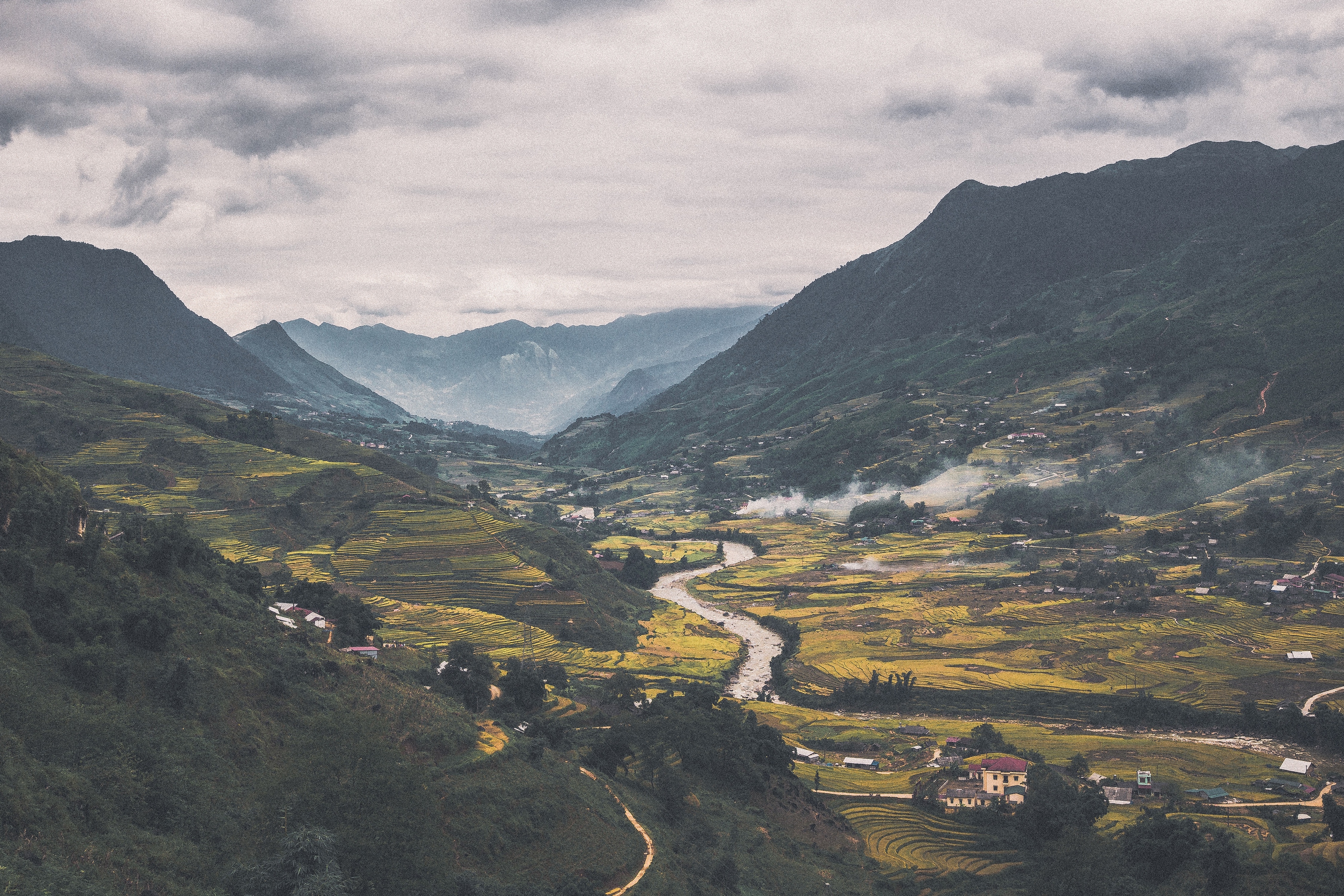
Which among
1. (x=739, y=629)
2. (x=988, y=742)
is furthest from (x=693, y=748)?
(x=739, y=629)

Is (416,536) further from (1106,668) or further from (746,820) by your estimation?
(1106,668)

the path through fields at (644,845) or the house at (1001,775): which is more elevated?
the path through fields at (644,845)

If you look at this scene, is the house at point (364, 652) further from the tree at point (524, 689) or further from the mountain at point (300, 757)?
the tree at point (524, 689)

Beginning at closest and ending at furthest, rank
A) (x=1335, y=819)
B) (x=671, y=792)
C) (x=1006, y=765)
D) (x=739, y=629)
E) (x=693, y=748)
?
(x=1335, y=819)
(x=671, y=792)
(x=693, y=748)
(x=1006, y=765)
(x=739, y=629)

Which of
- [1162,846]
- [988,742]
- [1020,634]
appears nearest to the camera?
[1162,846]

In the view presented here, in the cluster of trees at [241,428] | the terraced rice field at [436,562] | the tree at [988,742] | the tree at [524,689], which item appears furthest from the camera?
the cluster of trees at [241,428]

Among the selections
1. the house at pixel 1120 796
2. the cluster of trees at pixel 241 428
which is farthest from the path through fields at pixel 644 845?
the cluster of trees at pixel 241 428

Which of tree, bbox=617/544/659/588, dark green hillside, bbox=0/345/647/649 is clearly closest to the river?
tree, bbox=617/544/659/588

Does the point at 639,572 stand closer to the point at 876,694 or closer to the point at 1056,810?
the point at 876,694
